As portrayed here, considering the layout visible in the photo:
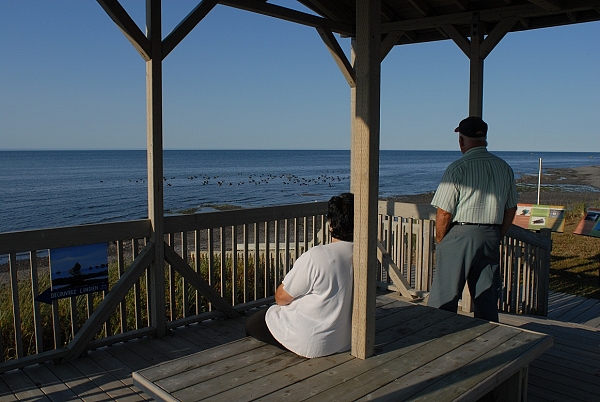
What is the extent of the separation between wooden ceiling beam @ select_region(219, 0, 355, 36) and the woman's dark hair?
2.41 meters

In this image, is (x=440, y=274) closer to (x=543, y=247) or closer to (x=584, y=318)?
(x=543, y=247)

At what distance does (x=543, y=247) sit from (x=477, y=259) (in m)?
2.39

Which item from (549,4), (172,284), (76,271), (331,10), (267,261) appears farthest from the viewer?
(331,10)

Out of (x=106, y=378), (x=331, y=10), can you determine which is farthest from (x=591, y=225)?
(x=106, y=378)

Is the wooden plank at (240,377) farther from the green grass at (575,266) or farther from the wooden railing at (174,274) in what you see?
the green grass at (575,266)

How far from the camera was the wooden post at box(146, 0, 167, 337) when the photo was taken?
3678 millimetres

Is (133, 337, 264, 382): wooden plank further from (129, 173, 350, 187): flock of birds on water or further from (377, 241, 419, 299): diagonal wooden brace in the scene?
(129, 173, 350, 187): flock of birds on water

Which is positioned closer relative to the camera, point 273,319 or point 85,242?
point 273,319

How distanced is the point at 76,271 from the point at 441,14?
397 cm

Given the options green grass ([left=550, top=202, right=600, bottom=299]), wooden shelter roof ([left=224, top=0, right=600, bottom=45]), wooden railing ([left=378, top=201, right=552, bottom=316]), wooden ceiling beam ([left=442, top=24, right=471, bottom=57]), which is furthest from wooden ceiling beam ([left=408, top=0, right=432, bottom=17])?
green grass ([left=550, top=202, right=600, bottom=299])

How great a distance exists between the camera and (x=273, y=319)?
245cm

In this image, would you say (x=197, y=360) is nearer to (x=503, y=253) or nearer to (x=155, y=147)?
(x=155, y=147)

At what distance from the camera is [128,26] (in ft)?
11.5

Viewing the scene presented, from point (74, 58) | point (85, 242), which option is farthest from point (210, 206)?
point (74, 58)
